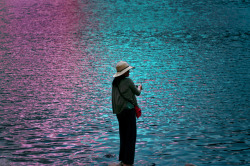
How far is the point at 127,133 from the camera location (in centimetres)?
1016

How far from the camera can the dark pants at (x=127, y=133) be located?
1003 centimetres

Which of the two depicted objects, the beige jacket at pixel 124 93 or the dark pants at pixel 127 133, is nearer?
the beige jacket at pixel 124 93

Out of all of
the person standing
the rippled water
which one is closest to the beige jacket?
the person standing

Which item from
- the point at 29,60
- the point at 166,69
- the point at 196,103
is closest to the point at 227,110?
the point at 196,103

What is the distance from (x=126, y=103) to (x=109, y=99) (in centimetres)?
1018

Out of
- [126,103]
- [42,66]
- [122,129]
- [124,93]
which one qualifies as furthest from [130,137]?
[42,66]

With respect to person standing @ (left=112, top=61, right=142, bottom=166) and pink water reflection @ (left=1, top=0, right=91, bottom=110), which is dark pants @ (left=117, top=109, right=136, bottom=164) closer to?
person standing @ (left=112, top=61, right=142, bottom=166)

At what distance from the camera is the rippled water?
12453 millimetres

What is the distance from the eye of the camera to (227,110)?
17719 mm

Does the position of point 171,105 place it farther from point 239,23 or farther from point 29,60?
point 239,23

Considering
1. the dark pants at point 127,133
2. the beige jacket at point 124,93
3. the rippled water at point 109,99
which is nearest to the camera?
the beige jacket at point 124,93

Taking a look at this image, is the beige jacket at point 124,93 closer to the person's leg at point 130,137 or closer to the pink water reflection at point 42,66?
the person's leg at point 130,137

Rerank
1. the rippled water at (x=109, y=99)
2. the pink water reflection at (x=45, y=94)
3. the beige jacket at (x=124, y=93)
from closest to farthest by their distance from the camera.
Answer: the beige jacket at (x=124, y=93), the rippled water at (x=109, y=99), the pink water reflection at (x=45, y=94)

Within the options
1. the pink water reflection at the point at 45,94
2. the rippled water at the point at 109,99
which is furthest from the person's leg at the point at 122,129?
the pink water reflection at the point at 45,94
